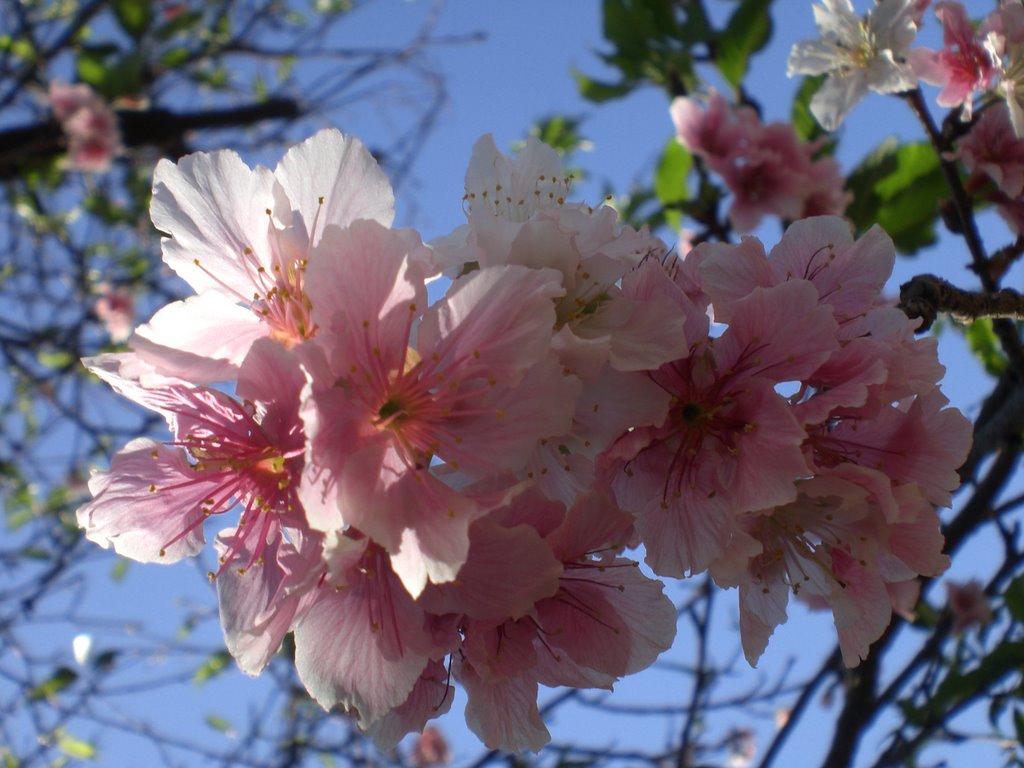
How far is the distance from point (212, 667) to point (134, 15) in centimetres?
319

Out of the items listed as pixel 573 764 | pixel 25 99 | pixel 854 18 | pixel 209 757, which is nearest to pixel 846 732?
pixel 573 764

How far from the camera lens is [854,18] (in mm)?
1849

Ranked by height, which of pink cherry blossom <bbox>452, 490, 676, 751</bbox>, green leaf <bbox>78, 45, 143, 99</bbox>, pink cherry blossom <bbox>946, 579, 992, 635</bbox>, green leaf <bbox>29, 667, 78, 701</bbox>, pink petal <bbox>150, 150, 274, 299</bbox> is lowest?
pink cherry blossom <bbox>452, 490, 676, 751</bbox>

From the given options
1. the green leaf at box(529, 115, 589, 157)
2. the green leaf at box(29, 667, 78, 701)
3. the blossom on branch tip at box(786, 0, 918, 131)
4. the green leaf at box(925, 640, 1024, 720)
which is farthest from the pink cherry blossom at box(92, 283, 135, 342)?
the green leaf at box(925, 640, 1024, 720)

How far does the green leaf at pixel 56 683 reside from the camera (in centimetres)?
340

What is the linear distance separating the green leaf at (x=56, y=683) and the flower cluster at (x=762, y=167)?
9.55 feet

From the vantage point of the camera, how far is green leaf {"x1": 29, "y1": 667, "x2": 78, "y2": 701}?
11.1 ft

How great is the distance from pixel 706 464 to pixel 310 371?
417 millimetres

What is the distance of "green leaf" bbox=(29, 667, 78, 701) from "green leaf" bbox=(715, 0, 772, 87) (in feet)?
10.4

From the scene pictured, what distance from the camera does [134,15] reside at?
450cm

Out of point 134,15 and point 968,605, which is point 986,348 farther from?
point 134,15

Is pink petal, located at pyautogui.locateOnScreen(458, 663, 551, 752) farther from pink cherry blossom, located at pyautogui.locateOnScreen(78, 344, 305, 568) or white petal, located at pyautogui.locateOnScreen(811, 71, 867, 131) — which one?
white petal, located at pyautogui.locateOnScreen(811, 71, 867, 131)

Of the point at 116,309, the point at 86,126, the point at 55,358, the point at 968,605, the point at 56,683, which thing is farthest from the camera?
the point at 116,309

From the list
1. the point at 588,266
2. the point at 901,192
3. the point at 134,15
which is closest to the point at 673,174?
the point at 901,192
